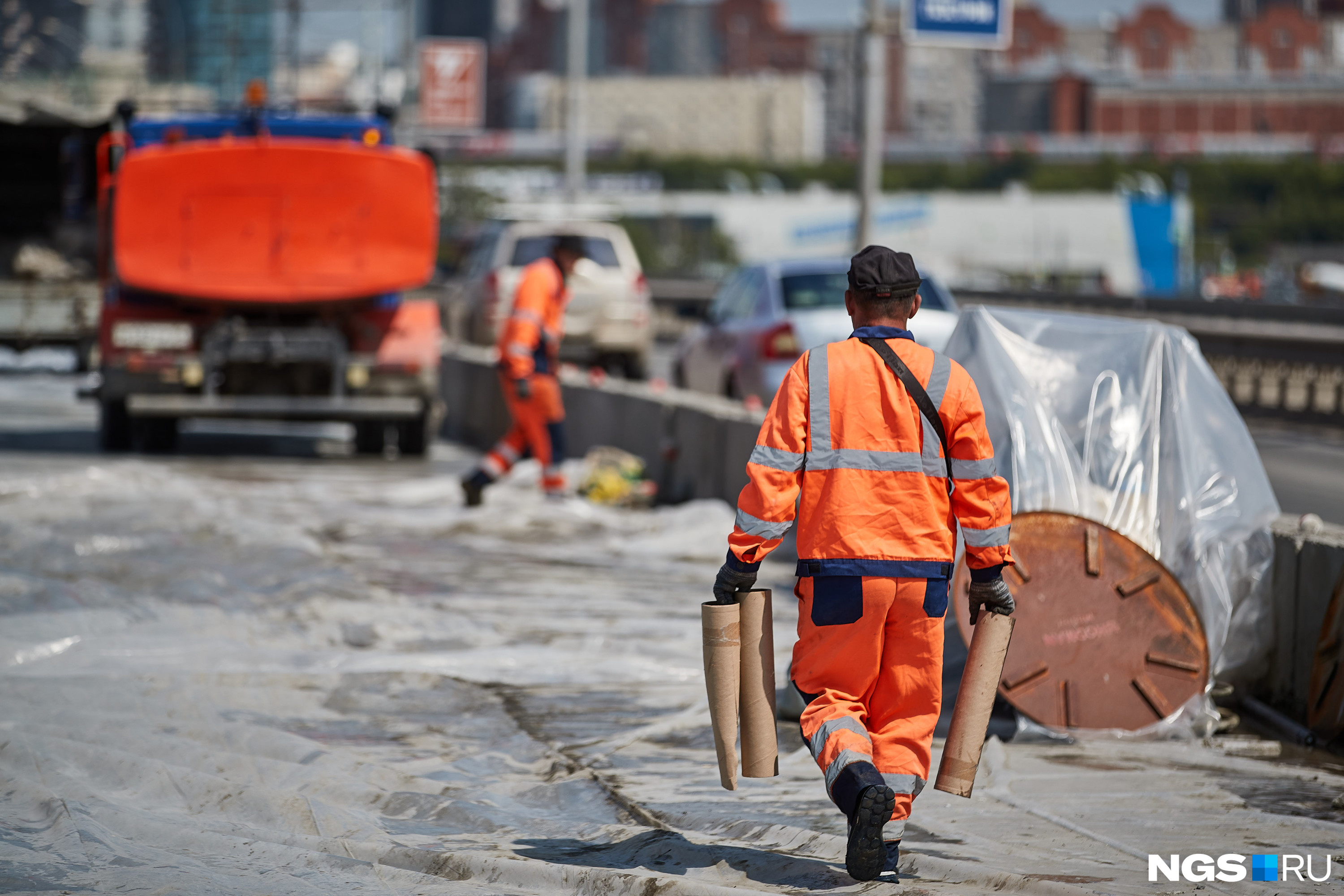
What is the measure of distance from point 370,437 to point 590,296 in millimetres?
5669

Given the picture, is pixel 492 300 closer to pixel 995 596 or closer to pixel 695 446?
pixel 695 446

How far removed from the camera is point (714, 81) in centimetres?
17462

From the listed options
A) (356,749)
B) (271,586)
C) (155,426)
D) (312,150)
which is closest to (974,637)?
(356,749)

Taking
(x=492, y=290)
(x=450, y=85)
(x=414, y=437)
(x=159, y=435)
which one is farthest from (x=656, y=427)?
(x=450, y=85)

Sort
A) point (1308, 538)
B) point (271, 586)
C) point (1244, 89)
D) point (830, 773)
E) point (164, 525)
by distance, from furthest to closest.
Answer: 1. point (1244, 89)
2. point (164, 525)
3. point (271, 586)
4. point (1308, 538)
5. point (830, 773)

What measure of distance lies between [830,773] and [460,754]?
1.91 meters

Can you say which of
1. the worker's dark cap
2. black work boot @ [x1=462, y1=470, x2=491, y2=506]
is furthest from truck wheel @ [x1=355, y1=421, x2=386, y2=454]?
the worker's dark cap

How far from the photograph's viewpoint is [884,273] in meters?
4.52

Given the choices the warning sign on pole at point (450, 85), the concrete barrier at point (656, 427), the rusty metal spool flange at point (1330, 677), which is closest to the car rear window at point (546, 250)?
the concrete barrier at point (656, 427)

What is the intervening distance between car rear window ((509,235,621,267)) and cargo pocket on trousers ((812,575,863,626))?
51.6 ft

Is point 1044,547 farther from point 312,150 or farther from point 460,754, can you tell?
point 312,150

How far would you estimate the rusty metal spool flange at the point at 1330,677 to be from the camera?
19.9ft

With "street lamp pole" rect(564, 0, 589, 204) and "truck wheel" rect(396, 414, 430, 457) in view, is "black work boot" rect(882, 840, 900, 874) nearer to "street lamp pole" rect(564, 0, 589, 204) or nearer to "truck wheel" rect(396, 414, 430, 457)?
"truck wheel" rect(396, 414, 430, 457)

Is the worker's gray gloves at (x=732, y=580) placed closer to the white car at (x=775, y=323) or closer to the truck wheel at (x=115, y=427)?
the white car at (x=775, y=323)
